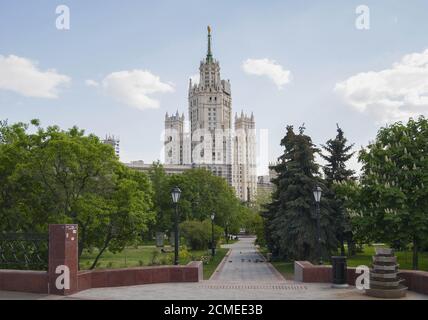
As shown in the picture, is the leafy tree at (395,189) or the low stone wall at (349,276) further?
the leafy tree at (395,189)

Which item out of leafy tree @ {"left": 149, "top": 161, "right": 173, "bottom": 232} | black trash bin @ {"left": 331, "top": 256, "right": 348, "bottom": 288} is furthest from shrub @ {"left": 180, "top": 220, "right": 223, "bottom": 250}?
black trash bin @ {"left": 331, "top": 256, "right": 348, "bottom": 288}

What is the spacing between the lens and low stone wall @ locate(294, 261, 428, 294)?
1458cm

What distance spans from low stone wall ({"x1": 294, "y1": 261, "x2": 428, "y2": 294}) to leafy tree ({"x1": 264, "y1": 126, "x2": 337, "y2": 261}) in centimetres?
1258

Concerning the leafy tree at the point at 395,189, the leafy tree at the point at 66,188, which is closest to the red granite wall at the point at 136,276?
the leafy tree at the point at 66,188

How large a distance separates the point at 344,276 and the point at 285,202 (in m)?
18.5

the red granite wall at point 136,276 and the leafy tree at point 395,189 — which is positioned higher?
the leafy tree at point 395,189

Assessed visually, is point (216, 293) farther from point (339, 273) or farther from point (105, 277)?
point (339, 273)

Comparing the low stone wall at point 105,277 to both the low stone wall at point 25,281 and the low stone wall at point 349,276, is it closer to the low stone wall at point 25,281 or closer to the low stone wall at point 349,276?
the low stone wall at point 25,281

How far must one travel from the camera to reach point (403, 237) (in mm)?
24281

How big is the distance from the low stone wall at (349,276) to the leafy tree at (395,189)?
6332 mm

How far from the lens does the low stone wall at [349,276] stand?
47.8ft
